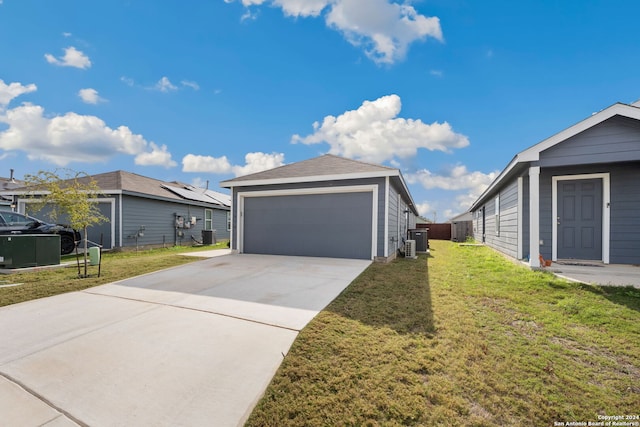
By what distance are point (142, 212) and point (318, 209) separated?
8.55 meters

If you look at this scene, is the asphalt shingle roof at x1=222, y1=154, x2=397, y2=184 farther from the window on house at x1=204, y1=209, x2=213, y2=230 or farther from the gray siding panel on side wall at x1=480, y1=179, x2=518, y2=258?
the window on house at x1=204, y1=209, x2=213, y2=230

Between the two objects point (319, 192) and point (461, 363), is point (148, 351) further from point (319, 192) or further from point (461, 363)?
point (319, 192)

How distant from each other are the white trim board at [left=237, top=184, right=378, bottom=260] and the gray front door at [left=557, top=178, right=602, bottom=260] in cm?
459

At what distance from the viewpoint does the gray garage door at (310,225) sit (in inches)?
303

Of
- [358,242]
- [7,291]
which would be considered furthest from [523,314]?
[7,291]

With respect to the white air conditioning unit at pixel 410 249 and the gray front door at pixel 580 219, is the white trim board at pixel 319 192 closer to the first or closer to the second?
the white air conditioning unit at pixel 410 249

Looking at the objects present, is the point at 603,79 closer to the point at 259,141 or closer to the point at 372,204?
the point at 372,204

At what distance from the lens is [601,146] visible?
5559 millimetres

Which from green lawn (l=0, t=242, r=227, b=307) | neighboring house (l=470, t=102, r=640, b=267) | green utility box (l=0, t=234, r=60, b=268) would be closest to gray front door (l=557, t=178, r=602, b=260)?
neighboring house (l=470, t=102, r=640, b=267)

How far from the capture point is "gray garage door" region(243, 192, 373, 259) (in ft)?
25.3

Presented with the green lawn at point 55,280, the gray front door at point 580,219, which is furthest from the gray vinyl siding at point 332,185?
the gray front door at point 580,219

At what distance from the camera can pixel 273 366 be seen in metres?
2.15

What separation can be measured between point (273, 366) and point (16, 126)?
17.3 meters

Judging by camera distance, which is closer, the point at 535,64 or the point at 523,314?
the point at 523,314
